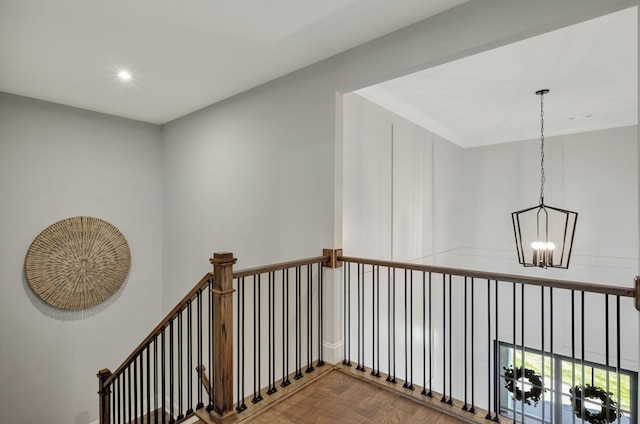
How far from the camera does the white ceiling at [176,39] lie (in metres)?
2.19

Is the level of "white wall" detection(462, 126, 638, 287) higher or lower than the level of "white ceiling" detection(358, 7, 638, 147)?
lower

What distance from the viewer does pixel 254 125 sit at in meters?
3.58

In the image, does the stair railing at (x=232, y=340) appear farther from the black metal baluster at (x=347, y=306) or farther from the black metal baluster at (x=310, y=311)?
the black metal baluster at (x=347, y=306)

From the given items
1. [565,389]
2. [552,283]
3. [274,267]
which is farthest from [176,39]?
[565,389]

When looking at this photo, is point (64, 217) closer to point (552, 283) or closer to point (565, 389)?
point (552, 283)

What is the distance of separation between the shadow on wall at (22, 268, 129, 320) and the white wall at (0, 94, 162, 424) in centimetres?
1

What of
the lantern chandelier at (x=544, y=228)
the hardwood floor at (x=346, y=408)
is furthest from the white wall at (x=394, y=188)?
the hardwood floor at (x=346, y=408)

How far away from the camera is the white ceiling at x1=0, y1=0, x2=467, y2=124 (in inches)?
86.0

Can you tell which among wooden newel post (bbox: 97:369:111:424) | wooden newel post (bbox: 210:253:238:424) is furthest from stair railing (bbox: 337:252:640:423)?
wooden newel post (bbox: 97:369:111:424)

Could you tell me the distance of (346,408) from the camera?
7.33 ft

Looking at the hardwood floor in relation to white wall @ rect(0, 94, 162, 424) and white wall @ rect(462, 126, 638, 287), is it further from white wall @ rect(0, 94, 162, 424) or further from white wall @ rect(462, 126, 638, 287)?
white wall @ rect(462, 126, 638, 287)

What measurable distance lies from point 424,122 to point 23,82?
4.52 m

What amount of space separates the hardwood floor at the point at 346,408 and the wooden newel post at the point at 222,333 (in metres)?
0.19

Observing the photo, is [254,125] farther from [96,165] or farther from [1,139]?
[1,139]
